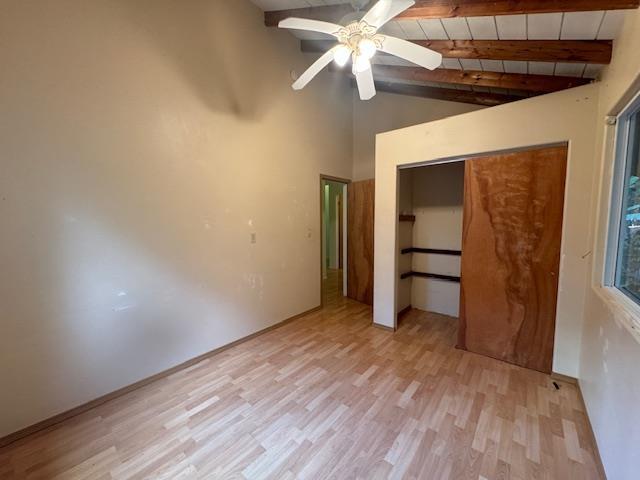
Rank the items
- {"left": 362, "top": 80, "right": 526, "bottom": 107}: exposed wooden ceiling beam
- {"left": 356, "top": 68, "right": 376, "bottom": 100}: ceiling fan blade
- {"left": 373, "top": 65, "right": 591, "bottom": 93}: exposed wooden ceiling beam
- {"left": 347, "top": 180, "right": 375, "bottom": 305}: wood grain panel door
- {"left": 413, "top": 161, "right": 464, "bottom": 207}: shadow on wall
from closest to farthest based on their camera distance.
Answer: {"left": 356, "top": 68, "right": 376, "bottom": 100}: ceiling fan blade → {"left": 373, "top": 65, "right": 591, "bottom": 93}: exposed wooden ceiling beam → {"left": 362, "top": 80, "right": 526, "bottom": 107}: exposed wooden ceiling beam → {"left": 413, "top": 161, "right": 464, "bottom": 207}: shadow on wall → {"left": 347, "top": 180, "right": 375, "bottom": 305}: wood grain panel door

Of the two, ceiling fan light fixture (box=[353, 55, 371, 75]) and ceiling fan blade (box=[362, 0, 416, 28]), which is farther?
ceiling fan light fixture (box=[353, 55, 371, 75])

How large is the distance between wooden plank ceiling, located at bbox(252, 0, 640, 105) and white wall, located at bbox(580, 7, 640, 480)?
165mm

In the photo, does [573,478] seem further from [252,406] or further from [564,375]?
[252,406]

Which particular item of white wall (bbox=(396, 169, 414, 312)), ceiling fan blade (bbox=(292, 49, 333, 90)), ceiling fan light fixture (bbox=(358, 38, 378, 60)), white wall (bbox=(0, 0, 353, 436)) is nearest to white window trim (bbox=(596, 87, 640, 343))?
ceiling fan light fixture (bbox=(358, 38, 378, 60))

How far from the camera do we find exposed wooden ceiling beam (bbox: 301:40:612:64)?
1.70 metres

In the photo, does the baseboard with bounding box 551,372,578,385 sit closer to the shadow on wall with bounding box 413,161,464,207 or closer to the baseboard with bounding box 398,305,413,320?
the baseboard with bounding box 398,305,413,320

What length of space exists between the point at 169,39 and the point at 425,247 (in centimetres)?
367

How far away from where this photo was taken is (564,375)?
2.15 meters

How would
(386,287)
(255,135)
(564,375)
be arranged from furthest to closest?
(386,287)
(255,135)
(564,375)

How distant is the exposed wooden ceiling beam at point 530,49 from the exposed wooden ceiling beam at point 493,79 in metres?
0.48

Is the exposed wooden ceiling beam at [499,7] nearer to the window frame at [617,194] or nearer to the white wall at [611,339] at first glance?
the white wall at [611,339]

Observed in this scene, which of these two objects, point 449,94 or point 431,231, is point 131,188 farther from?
point 449,94

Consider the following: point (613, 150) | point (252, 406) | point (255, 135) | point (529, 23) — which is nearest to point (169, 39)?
point (255, 135)

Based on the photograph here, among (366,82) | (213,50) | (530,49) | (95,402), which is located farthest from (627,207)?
(95,402)
